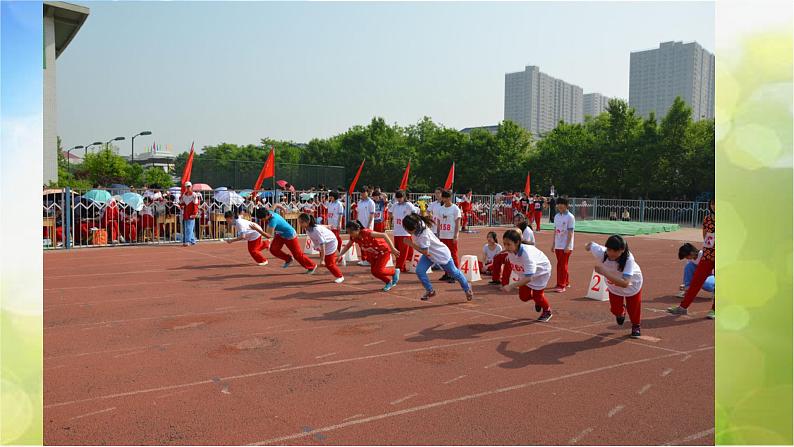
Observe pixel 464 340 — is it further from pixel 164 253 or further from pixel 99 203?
pixel 99 203

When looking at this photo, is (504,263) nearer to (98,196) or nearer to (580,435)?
(580,435)

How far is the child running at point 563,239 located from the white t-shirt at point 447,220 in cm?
193

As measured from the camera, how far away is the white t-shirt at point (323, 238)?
10602mm

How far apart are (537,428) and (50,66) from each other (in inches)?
1196

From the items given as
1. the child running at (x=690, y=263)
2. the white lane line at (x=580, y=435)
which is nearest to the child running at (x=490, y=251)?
the child running at (x=690, y=263)

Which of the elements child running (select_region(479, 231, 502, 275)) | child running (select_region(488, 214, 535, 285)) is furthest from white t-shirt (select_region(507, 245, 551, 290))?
child running (select_region(479, 231, 502, 275))

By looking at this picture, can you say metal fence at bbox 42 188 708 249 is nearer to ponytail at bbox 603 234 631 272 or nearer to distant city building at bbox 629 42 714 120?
ponytail at bbox 603 234 631 272

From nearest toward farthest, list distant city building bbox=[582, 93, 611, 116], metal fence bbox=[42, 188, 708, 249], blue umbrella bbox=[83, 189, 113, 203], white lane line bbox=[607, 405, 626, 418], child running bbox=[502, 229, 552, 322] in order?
white lane line bbox=[607, 405, 626, 418] → child running bbox=[502, 229, 552, 322] → metal fence bbox=[42, 188, 708, 249] → blue umbrella bbox=[83, 189, 113, 203] → distant city building bbox=[582, 93, 611, 116]

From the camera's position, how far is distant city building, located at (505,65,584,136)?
104 meters

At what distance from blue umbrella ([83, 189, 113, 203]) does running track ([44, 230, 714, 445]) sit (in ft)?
23.2

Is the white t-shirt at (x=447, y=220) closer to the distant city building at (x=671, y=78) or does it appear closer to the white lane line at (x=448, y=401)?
the white lane line at (x=448, y=401)

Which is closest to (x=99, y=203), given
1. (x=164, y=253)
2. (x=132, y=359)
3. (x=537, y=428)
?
(x=164, y=253)

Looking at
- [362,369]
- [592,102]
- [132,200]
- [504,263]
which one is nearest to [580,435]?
[362,369]

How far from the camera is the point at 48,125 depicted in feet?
87.7
